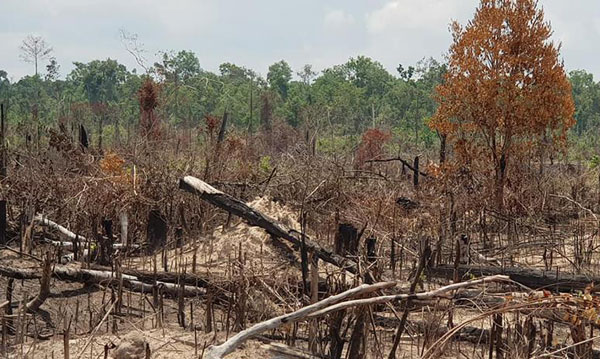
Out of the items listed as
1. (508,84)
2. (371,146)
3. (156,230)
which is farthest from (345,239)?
(371,146)

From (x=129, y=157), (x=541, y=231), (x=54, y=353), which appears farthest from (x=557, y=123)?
(x=54, y=353)

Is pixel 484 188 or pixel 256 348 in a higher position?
pixel 484 188

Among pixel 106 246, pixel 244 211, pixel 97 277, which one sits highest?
pixel 244 211

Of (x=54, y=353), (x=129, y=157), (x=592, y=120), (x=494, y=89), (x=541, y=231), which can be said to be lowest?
(x=54, y=353)

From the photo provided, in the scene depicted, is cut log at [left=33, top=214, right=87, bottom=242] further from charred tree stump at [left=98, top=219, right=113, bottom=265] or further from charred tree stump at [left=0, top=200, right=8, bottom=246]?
charred tree stump at [left=98, top=219, right=113, bottom=265]

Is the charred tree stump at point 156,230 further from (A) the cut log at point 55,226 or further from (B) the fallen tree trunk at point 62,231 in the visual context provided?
(A) the cut log at point 55,226

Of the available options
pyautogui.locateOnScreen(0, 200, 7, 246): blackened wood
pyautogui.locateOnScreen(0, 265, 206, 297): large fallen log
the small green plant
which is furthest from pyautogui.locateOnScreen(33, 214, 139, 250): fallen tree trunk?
the small green plant

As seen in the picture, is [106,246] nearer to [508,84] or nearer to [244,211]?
[244,211]

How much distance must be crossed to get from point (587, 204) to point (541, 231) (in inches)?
162

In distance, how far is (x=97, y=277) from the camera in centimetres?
768

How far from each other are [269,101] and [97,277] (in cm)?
3862

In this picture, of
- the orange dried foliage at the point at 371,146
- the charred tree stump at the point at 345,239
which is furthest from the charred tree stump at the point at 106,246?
the orange dried foliage at the point at 371,146

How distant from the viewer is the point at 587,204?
48.5 ft

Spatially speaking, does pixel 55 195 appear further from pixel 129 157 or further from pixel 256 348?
pixel 256 348
